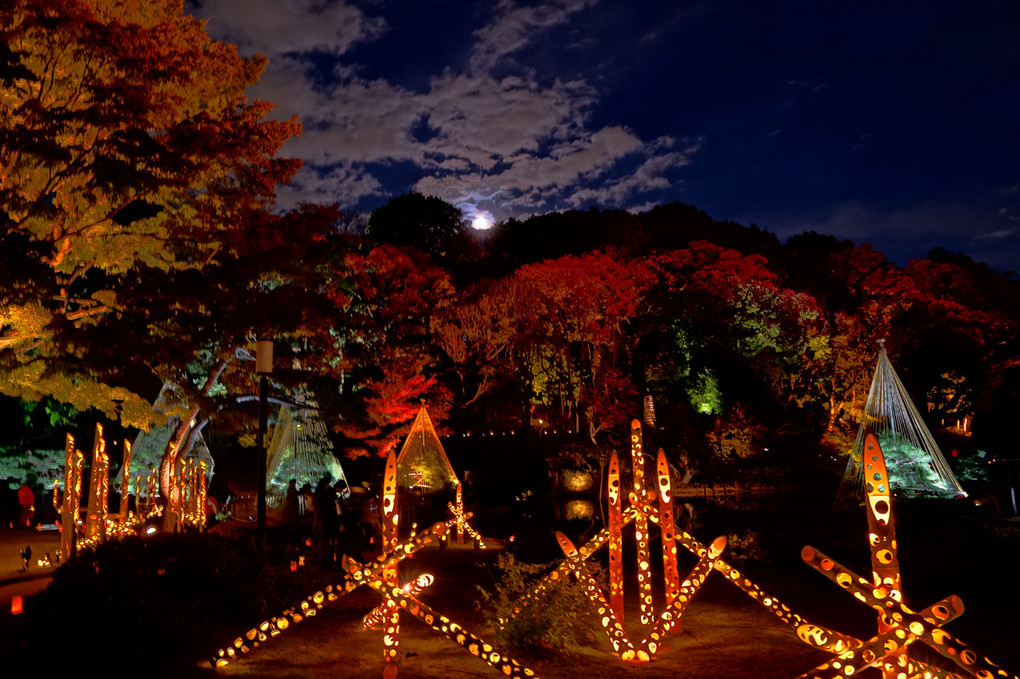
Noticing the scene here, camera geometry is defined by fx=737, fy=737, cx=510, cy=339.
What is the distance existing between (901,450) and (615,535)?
51.3ft

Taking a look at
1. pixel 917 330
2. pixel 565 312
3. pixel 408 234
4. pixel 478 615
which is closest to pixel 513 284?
pixel 565 312

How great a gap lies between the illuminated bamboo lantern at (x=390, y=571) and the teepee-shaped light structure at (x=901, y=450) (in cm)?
1593

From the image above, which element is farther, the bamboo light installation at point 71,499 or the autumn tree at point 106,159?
the bamboo light installation at point 71,499

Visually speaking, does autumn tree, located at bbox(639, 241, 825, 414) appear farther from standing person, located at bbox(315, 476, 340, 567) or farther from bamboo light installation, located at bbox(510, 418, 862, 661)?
bamboo light installation, located at bbox(510, 418, 862, 661)

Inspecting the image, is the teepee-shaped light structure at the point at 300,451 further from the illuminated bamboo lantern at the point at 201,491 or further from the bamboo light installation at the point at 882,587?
the bamboo light installation at the point at 882,587

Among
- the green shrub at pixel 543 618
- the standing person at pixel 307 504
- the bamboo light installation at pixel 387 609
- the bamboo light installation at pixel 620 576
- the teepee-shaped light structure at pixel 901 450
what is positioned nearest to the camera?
the bamboo light installation at pixel 387 609

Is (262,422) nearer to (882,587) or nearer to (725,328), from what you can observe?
(882,587)

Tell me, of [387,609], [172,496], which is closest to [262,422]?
[387,609]

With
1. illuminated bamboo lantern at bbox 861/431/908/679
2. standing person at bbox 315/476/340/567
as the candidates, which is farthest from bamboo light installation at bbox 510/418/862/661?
standing person at bbox 315/476/340/567

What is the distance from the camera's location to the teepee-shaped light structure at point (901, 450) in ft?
64.4

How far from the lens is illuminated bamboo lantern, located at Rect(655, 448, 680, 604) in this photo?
25.6 ft

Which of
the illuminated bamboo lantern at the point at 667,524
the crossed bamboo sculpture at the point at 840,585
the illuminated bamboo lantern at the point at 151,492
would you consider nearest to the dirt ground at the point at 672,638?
the crossed bamboo sculpture at the point at 840,585

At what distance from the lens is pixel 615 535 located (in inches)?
311

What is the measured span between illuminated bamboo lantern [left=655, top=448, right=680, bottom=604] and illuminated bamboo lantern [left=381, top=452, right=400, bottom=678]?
2.74 metres
